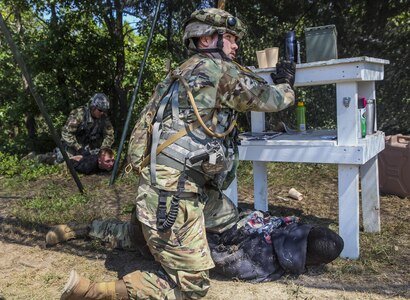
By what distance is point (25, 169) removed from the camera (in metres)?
7.11

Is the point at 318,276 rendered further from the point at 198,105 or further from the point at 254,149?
the point at 198,105

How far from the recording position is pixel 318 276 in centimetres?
302

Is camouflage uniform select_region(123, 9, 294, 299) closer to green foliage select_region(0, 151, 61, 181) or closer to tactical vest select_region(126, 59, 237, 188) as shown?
tactical vest select_region(126, 59, 237, 188)

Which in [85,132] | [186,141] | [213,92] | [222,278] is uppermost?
[213,92]

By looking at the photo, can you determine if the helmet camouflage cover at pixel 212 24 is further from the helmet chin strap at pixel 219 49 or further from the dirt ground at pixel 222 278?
the dirt ground at pixel 222 278

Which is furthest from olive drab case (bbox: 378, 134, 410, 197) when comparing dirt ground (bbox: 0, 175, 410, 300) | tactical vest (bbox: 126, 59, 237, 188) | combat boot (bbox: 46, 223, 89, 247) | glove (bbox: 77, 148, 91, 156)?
glove (bbox: 77, 148, 91, 156)

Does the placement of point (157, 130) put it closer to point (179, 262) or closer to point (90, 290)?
point (179, 262)

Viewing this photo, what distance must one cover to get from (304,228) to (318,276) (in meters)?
0.34

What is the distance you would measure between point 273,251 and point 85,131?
5241mm

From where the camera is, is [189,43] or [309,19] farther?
[309,19]

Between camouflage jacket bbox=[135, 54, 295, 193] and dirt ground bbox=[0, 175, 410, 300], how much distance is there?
2.86 ft

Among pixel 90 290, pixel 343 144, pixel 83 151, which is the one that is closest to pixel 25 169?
pixel 83 151

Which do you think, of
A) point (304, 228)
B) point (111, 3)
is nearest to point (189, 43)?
point (304, 228)

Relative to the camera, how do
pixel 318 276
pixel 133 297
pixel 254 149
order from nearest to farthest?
pixel 133 297 < pixel 318 276 < pixel 254 149
